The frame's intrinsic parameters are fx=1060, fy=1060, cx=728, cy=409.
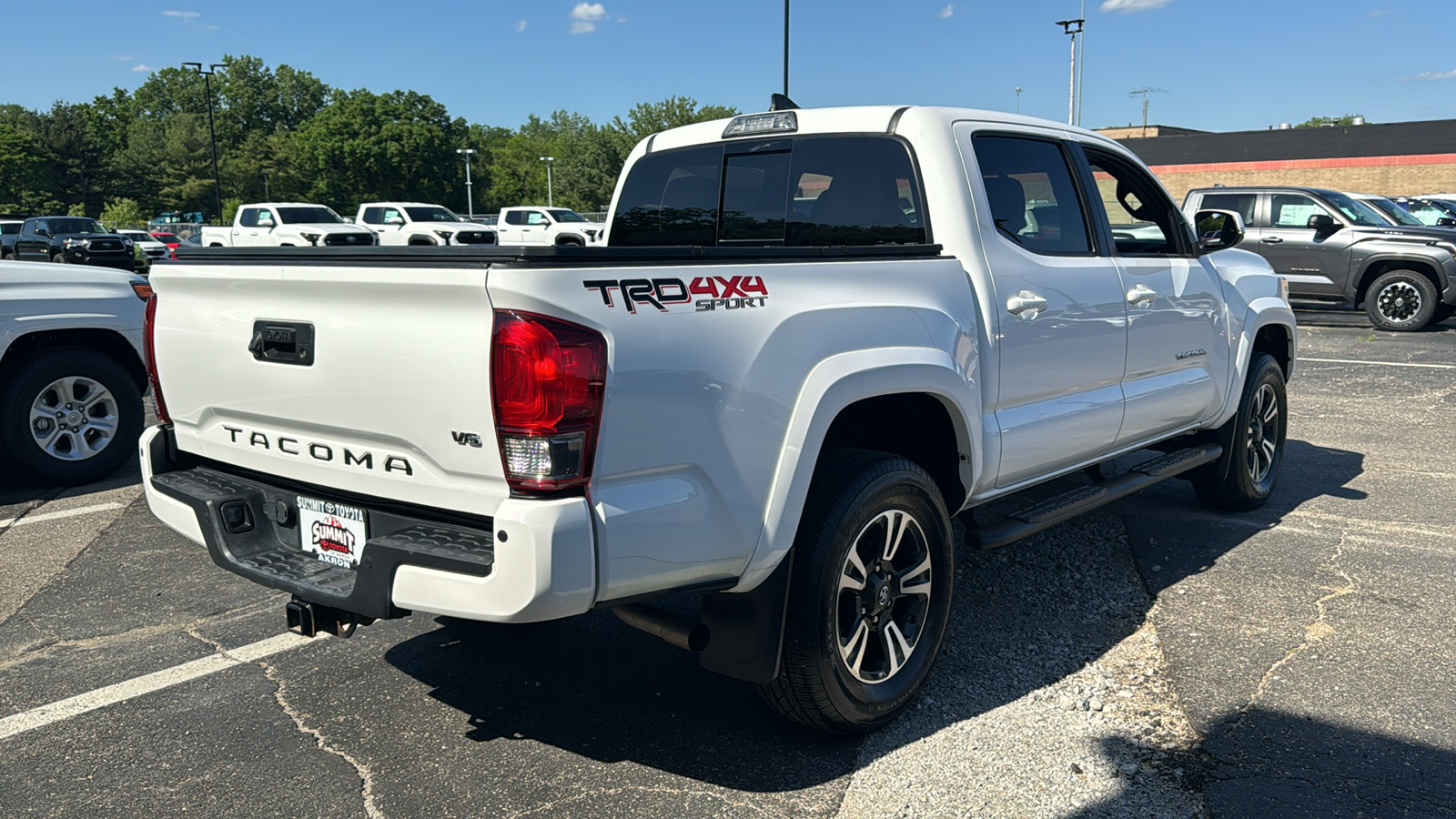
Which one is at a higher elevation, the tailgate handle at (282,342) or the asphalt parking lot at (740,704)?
the tailgate handle at (282,342)

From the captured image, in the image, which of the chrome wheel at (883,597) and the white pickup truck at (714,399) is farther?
the chrome wheel at (883,597)

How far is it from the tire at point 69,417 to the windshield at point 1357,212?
15.3m

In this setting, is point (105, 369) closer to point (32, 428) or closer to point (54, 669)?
point (32, 428)

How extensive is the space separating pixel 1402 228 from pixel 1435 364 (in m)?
3.77

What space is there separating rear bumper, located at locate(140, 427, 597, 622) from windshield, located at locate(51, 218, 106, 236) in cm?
3549

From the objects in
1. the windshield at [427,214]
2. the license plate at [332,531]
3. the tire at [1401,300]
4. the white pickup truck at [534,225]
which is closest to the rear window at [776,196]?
the license plate at [332,531]

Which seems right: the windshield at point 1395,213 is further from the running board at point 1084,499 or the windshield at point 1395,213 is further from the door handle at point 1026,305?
the door handle at point 1026,305

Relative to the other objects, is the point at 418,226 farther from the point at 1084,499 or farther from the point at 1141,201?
the point at 1084,499

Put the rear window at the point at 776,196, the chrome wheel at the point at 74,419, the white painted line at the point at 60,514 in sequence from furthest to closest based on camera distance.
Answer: the chrome wheel at the point at 74,419
the white painted line at the point at 60,514
the rear window at the point at 776,196

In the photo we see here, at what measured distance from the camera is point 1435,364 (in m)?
11.9

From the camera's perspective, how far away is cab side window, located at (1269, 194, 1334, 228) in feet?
50.4

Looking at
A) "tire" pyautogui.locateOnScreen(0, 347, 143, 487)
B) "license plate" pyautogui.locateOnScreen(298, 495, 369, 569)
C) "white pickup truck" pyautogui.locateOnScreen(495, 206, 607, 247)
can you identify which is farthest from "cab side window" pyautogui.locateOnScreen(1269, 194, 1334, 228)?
"white pickup truck" pyautogui.locateOnScreen(495, 206, 607, 247)

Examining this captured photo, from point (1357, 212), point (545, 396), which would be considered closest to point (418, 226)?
point (1357, 212)

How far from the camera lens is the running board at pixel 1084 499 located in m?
3.87
